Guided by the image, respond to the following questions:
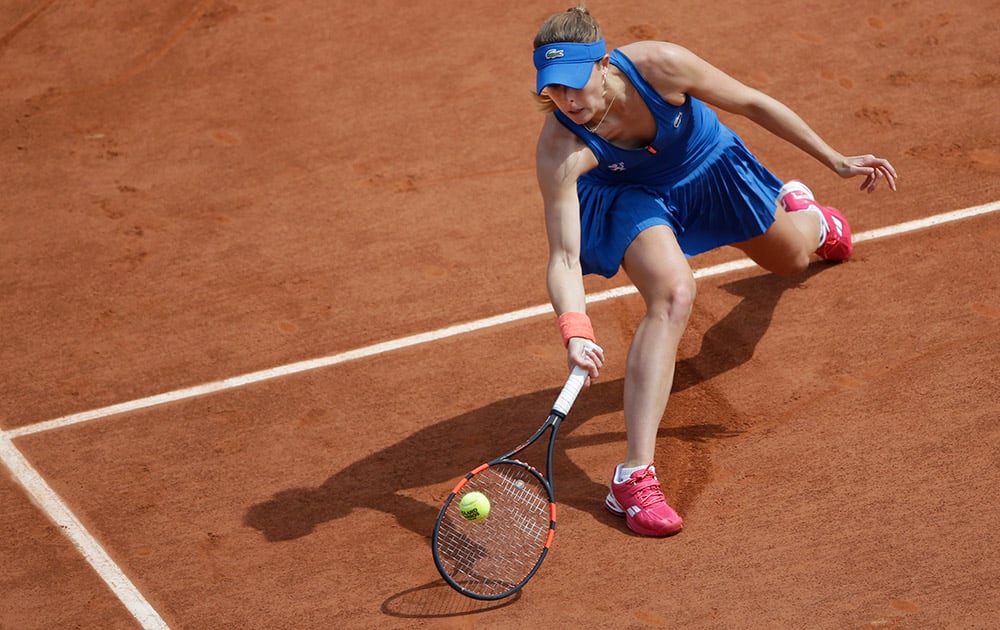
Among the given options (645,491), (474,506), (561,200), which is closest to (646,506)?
(645,491)

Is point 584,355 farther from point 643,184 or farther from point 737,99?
point 737,99

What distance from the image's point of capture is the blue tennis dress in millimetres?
5156

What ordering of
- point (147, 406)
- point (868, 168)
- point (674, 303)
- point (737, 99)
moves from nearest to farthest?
point (674, 303) < point (737, 99) < point (868, 168) < point (147, 406)

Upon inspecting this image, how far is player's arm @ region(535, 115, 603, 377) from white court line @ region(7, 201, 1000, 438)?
1.51 meters

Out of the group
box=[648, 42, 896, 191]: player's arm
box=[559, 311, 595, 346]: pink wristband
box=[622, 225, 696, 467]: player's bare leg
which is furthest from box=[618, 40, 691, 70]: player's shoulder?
box=[559, 311, 595, 346]: pink wristband

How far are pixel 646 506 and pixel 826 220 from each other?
2.22 m

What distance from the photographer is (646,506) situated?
4.92 m

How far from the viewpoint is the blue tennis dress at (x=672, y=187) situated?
5.16 meters

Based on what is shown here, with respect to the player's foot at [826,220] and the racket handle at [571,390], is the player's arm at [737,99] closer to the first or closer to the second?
the player's foot at [826,220]

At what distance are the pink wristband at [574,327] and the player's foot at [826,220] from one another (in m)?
2.01

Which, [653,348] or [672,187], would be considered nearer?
[653,348]

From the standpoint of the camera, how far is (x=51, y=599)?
16.1 feet

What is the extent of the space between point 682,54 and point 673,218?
0.77 m

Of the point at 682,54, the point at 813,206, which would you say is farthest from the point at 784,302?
the point at 682,54
